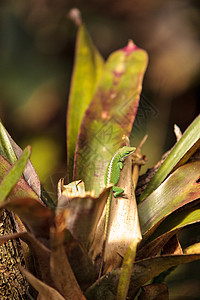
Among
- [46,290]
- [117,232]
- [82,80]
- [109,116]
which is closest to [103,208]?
[117,232]

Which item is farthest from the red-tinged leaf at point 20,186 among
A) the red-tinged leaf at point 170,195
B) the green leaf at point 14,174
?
the red-tinged leaf at point 170,195

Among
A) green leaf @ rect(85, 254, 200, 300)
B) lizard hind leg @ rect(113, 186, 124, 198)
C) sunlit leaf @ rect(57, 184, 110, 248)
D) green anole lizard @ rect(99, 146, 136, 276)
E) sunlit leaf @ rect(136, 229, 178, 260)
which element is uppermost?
sunlit leaf @ rect(57, 184, 110, 248)

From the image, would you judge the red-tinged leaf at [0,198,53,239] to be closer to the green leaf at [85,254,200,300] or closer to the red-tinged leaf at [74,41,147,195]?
the green leaf at [85,254,200,300]

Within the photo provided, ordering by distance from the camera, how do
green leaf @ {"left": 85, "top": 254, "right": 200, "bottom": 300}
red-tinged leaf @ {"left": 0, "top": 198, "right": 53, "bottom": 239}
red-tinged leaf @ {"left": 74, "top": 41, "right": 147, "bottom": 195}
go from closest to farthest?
red-tinged leaf @ {"left": 0, "top": 198, "right": 53, "bottom": 239}
green leaf @ {"left": 85, "top": 254, "right": 200, "bottom": 300}
red-tinged leaf @ {"left": 74, "top": 41, "right": 147, "bottom": 195}

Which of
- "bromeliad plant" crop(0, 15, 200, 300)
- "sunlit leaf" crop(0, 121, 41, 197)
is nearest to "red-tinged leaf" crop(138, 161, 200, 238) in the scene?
"bromeliad plant" crop(0, 15, 200, 300)

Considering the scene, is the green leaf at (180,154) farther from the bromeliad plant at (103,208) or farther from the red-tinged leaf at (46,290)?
the red-tinged leaf at (46,290)

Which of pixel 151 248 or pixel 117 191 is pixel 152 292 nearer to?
pixel 151 248
